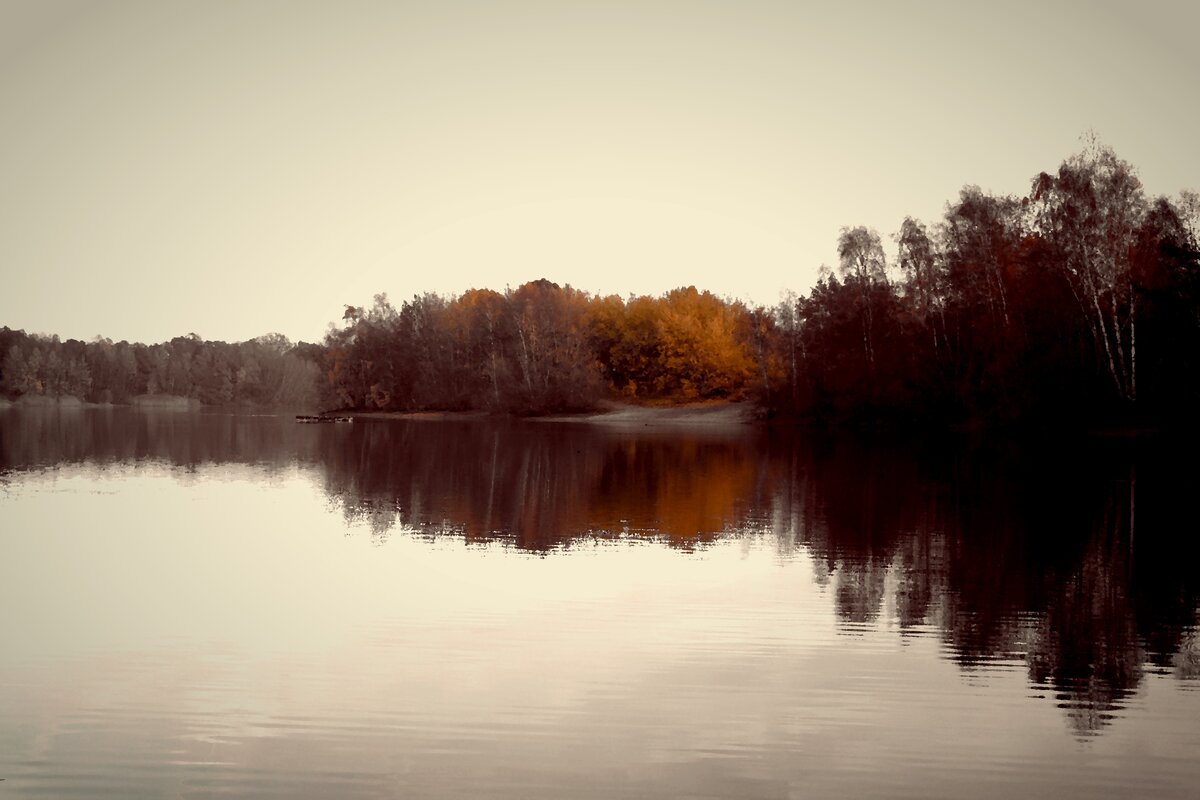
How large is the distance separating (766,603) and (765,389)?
228 ft

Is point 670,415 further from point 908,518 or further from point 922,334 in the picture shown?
point 908,518

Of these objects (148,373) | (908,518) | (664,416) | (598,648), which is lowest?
(598,648)

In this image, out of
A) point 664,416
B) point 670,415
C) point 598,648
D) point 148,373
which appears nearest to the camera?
point 598,648

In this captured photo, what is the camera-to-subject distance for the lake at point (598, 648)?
6918mm

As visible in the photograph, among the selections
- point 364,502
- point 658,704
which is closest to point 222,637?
point 658,704

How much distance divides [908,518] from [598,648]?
12.3 meters

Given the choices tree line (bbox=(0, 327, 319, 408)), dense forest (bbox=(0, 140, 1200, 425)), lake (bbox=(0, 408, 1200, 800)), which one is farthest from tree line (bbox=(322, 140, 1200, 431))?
tree line (bbox=(0, 327, 319, 408))

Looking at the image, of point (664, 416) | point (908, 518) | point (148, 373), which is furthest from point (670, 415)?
point (148, 373)

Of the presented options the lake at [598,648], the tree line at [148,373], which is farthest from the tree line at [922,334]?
the tree line at [148,373]

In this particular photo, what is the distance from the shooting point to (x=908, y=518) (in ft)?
68.6

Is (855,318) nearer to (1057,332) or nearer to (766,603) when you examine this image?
(1057,332)

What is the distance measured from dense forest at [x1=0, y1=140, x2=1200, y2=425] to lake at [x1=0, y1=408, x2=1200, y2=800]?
26937 millimetres

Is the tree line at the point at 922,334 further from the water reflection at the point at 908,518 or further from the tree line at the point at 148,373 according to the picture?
the tree line at the point at 148,373

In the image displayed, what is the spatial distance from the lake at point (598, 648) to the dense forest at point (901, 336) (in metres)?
26.9
